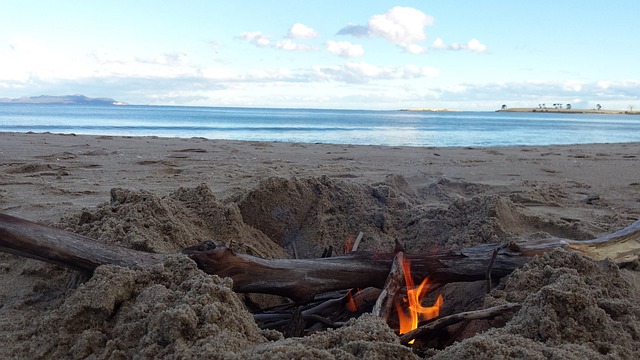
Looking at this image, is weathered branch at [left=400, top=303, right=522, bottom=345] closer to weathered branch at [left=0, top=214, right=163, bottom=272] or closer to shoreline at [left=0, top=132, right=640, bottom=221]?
weathered branch at [left=0, top=214, right=163, bottom=272]

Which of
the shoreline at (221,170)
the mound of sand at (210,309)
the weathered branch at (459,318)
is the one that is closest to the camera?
the mound of sand at (210,309)

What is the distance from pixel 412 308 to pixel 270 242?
1.34m

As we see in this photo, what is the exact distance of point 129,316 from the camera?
1.79 m

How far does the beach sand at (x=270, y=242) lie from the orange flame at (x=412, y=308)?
17 centimetres

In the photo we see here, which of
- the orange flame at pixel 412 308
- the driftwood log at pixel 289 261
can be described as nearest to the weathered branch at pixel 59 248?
the driftwood log at pixel 289 261

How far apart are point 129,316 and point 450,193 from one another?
3.83 m

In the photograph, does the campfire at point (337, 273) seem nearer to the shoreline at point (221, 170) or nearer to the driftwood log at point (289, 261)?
the driftwood log at point (289, 261)

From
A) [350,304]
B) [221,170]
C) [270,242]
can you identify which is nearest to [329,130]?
[221,170]

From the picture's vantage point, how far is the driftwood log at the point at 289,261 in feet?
6.71

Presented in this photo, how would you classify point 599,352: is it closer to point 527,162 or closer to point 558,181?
point 558,181

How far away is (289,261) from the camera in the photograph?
2.38 metres

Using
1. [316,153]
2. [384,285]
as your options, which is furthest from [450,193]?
[316,153]

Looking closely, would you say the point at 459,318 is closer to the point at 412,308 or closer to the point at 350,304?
the point at 412,308

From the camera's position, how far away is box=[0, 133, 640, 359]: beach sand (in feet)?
5.42
